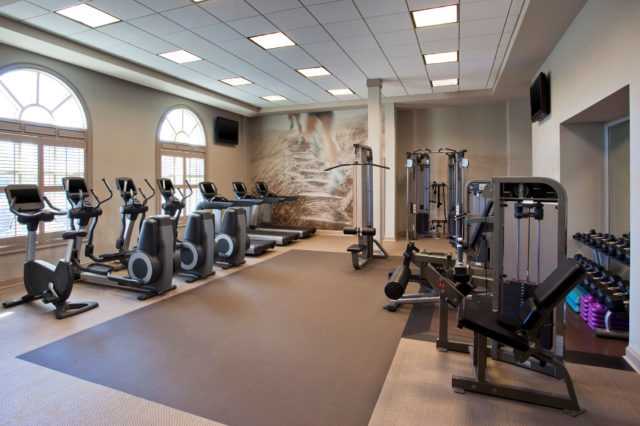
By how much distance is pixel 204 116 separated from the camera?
842cm

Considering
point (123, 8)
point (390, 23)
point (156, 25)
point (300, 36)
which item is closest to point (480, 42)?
point (390, 23)

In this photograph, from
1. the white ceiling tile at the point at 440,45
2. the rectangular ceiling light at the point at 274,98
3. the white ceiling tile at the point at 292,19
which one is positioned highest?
the rectangular ceiling light at the point at 274,98

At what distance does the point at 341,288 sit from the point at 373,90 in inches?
156

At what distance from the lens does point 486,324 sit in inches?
85.0

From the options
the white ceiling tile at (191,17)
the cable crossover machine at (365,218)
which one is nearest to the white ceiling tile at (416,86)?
the cable crossover machine at (365,218)

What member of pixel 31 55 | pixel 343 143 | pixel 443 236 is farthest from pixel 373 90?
pixel 31 55

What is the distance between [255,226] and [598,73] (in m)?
6.74

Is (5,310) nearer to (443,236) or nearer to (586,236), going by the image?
(586,236)

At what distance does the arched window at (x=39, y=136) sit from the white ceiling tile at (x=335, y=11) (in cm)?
384

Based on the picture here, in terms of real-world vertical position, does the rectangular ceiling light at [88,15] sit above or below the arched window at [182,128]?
above

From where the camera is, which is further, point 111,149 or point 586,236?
point 111,149

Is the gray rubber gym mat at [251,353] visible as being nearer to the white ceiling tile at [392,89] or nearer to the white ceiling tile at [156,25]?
the white ceiling tile at [156,25]

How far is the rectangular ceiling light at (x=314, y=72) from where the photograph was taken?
20.6 feet

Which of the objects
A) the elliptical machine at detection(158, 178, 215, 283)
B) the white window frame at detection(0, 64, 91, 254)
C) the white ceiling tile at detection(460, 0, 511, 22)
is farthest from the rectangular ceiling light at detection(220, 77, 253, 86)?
the white ceiling tile at detection(460, 0, 511, 22)
